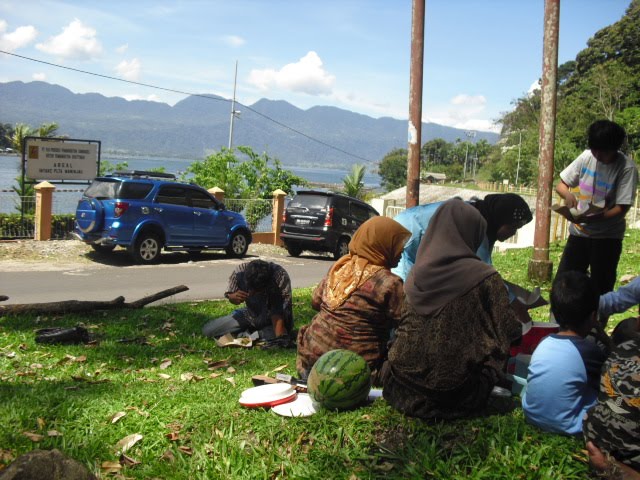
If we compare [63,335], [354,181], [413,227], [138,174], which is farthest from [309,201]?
[354,181]

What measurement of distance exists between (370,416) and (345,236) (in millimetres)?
16282

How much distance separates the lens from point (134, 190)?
54.9 ft

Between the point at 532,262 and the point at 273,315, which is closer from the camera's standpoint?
the point at 273,315

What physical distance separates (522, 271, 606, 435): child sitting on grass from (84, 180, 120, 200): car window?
13997 millimetres

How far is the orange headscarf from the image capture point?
15.8 feet

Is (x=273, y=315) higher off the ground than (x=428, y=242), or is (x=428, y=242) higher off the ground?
(x=428, y=242)

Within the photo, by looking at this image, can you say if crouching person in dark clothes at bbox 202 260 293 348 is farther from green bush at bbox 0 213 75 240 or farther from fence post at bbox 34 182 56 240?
green bush at bbox 0 213 75 240

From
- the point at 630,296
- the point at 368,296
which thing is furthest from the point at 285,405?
the point at 630,296

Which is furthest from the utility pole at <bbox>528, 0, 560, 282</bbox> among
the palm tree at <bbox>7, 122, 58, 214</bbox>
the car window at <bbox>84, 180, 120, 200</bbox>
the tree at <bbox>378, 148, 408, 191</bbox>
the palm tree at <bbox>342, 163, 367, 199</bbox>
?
the tree at <bbox>378, 148, 408, 191</bbox>

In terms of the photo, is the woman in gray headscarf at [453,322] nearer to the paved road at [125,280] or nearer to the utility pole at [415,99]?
the paved road at [125,280]

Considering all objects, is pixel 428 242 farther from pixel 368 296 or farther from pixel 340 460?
pixel 340 460

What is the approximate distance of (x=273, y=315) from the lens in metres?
7.02

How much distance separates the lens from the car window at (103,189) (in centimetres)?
1642

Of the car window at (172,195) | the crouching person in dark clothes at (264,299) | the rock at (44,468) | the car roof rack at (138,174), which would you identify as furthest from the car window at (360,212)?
the rock at (44,468)
